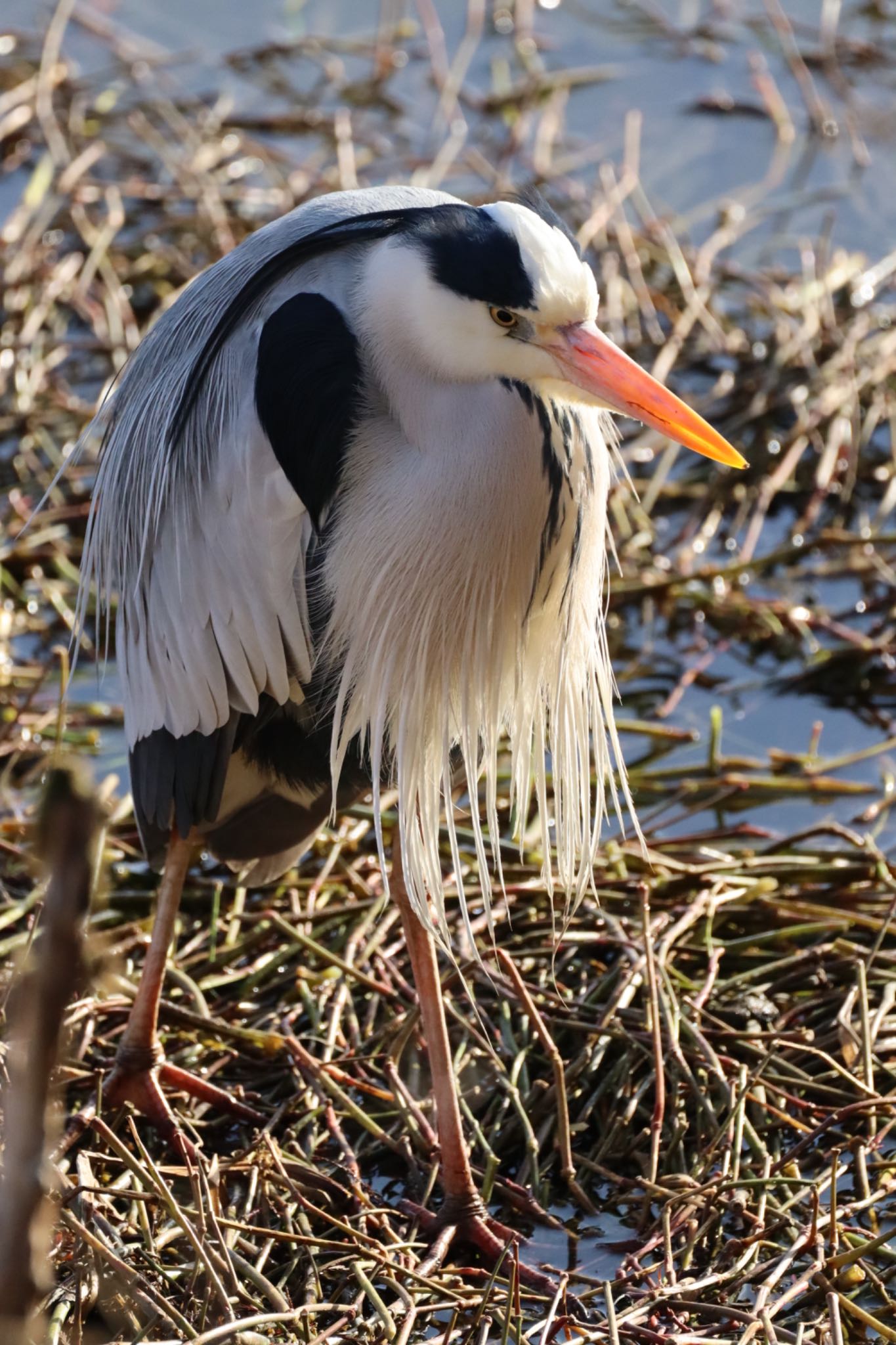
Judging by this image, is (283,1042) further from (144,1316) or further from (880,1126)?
(880,1126)

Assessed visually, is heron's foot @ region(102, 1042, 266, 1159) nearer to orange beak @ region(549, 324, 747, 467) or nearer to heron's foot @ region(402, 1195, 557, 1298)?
heron's foot @ region(402, 1195, 557, 1298)

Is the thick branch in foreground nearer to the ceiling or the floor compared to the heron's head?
nearer to the floor

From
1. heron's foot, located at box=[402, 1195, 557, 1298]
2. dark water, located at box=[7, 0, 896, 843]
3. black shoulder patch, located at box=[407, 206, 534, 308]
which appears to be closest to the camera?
black shoulder patch, located at box=[407, 206, 534, 308]

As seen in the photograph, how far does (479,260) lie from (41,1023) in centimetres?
147

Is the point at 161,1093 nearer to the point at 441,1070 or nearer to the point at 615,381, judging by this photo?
the point at 441,1070

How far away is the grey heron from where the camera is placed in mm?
2133

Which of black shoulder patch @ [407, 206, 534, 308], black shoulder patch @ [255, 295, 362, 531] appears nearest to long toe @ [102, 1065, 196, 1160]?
black shoulder patch @ [255, 295, 362, 531]

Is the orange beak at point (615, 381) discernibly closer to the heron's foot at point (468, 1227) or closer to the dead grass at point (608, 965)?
the dead grass at point (608, 965)

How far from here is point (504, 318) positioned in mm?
2090

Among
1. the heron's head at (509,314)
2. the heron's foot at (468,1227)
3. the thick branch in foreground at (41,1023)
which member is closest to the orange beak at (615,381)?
the heron's head at (509,314)

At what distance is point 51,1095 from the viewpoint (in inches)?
32.2

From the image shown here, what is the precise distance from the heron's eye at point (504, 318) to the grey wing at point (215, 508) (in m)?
0.23

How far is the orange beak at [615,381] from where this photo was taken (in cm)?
209

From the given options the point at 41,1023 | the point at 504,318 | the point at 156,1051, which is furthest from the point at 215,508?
the point at 41,1023
